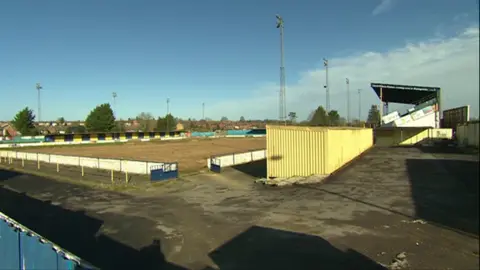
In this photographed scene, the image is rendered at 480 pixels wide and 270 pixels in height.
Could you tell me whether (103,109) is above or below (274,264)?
above

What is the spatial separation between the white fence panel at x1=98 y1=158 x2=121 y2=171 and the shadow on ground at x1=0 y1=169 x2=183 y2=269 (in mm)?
10581

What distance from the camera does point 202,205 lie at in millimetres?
16672

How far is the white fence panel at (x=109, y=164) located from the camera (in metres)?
29.5

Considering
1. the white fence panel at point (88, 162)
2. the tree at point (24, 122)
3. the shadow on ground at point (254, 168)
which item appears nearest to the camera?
the shadow on ground at point (254, 168)

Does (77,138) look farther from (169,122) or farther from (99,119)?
(169,122)

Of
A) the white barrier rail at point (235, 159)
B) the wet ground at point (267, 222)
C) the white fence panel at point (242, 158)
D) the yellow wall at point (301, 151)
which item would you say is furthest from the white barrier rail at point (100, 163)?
the yellow wall at point (301, 151)

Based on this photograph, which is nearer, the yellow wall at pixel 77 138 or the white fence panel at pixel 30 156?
the white fence panel at pixel 30 156

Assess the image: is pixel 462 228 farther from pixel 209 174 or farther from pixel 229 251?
pixel 209 174

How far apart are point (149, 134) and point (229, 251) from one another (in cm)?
8751

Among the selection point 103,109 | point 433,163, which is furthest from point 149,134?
point 433,163

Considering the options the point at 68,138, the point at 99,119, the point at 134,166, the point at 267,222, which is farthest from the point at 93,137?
the point at 267,222

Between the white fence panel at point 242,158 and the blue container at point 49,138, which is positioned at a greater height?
the blue container at point 49,138

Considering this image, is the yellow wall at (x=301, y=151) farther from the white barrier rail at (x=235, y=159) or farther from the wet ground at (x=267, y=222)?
the white barrier rail at (x=235, y=159)

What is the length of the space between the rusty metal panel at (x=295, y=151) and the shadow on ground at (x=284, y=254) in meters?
11.3
